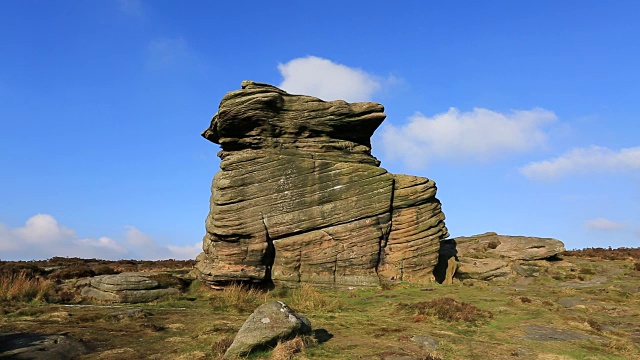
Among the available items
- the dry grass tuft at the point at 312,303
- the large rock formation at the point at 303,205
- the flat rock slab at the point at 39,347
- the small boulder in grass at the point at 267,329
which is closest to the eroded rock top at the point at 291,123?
the large rock formation at the point at 303,205

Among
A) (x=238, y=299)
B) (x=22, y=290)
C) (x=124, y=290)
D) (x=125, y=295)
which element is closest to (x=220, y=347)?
(x=238, y=299)

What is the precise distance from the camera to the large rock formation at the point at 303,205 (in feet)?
90.1

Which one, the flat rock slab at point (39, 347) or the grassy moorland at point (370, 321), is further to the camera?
the grassy moorland at point (370, 321)

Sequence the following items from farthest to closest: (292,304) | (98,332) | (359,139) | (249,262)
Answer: (359,139) → (249,262) → (292,304) → (98,332)

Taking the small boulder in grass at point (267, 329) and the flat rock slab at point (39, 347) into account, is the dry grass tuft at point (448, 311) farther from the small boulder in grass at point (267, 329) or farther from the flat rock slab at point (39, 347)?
the flat rock slab at point (39, 347)

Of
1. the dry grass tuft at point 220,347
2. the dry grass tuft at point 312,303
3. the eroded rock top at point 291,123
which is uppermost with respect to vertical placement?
the eroded rock top at point 291,123

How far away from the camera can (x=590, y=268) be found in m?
37.0

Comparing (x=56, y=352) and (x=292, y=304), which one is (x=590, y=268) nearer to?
(x=292, y=304)

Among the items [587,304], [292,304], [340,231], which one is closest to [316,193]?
[340,231]

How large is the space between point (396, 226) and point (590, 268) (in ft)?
68.5

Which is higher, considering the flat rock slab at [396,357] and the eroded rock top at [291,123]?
the eroded rock top at [291,123]

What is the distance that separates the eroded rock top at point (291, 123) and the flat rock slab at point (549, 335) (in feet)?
55.4

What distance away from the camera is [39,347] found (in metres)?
13.6

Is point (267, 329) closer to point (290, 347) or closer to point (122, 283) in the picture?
point (290, 347)
